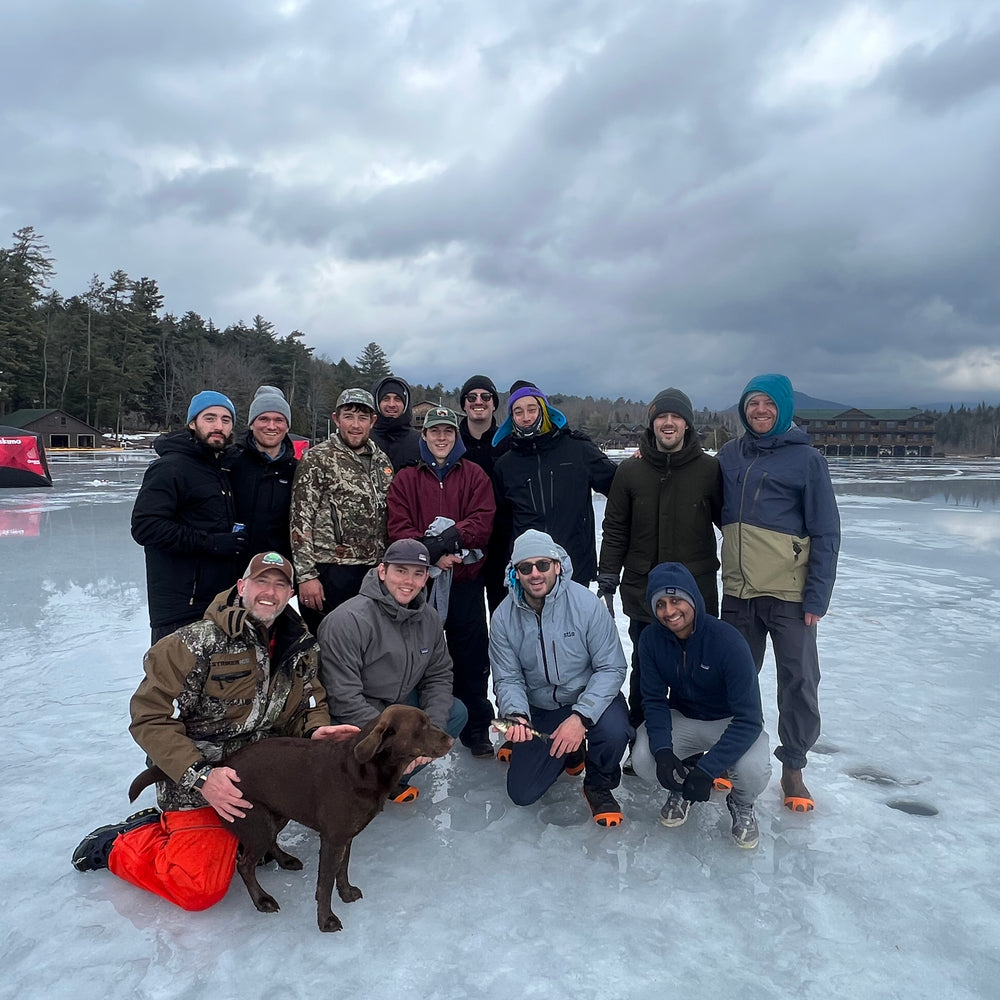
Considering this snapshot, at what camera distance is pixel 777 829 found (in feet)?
10.3

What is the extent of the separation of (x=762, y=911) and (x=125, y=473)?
30476 millimetres

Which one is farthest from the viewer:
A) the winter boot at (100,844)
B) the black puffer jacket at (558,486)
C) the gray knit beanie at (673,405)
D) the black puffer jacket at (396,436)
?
the black puffer jacket at (396,436)

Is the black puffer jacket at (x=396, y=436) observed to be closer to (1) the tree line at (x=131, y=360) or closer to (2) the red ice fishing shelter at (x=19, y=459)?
(2) the red ice fishing shelter at (x=19, y=459)

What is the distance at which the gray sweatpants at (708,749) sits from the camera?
304 cm

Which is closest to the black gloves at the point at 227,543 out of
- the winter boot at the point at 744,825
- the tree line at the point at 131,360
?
the winter boot at the point at 744,825

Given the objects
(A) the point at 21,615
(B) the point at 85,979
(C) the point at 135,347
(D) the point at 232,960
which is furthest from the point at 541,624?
(C) the point at 135,347

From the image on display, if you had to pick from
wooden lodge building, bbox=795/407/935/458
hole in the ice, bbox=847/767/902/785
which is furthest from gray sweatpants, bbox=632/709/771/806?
wooden lodge building, bbox=795/407/935/458

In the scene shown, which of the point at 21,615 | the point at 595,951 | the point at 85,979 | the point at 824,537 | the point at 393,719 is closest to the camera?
the point at 85,979

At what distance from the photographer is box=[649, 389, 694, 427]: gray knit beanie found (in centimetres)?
365

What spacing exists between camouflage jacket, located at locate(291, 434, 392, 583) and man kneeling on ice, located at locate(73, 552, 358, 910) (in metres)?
0.87

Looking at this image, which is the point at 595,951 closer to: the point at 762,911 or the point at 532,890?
the point at 532,890

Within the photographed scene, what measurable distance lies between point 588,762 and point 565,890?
0.73m

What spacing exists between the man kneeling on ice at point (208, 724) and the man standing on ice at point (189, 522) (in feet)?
2.30

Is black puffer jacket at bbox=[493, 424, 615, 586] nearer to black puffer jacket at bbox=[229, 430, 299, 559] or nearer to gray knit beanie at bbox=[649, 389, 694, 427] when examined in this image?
gray knit beanie at bbox=[649, 389, 694, 427]
